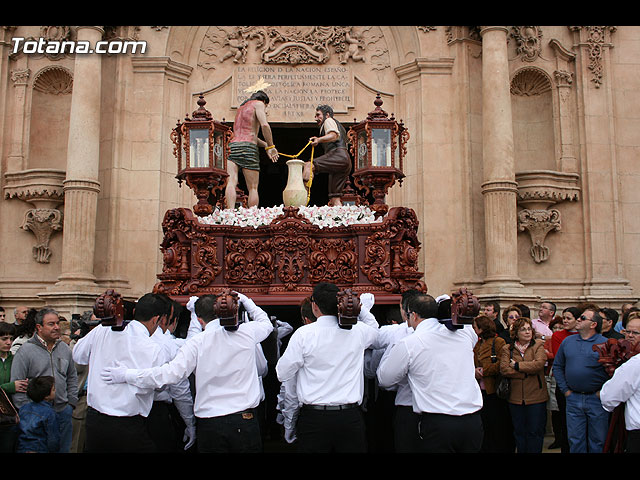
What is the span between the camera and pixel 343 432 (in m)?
5.65

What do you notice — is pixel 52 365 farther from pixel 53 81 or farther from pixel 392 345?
pixel 53 81

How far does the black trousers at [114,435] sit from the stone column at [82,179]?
8.36m

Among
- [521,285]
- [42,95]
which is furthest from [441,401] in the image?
[42,95]

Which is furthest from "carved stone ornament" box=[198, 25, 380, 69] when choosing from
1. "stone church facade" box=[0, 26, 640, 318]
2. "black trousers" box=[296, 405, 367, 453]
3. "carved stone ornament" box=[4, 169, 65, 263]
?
"black trousers" box=[296, 405, 367, 453]

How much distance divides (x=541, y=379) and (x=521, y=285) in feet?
19.4

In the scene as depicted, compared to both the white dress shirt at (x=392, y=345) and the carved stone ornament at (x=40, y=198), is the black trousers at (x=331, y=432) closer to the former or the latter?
the white dress shirt at (x=392, y=345)

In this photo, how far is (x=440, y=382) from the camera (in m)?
5.66

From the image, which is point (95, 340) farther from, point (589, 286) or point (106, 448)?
point (589, 286)

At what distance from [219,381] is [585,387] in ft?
13.6

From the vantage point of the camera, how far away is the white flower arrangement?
378 inches

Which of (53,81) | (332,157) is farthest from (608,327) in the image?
(53,81)

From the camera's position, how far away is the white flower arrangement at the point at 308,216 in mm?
9609

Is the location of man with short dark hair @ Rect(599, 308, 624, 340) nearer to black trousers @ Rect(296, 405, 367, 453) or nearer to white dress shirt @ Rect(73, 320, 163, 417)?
black trousers @ Rect(296, 405, 367, 453)

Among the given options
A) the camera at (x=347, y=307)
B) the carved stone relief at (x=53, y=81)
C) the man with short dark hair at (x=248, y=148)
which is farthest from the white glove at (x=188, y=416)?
the carved stone relief at (x=53, y=81)
